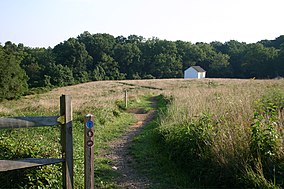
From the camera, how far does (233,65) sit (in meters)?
82.9

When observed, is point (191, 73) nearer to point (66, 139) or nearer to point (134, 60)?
point (134, 60)

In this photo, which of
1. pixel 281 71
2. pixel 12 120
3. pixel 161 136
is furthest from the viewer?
pixel 281 71

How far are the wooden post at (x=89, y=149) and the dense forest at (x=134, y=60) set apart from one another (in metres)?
57.7

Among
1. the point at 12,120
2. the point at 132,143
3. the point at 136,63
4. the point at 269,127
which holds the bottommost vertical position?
the point at 132,143

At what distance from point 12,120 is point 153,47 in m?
94.0

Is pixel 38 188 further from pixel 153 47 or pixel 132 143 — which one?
pixel 153 47

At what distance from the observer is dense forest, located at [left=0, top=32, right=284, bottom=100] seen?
6631 centimetres

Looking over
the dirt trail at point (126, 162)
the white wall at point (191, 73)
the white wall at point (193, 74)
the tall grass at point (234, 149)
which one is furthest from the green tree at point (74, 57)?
the tall grass at point (234, 149)

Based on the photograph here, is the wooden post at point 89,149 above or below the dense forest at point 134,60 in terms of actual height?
below

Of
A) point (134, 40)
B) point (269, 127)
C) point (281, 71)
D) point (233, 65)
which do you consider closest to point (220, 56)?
point (233, 65)

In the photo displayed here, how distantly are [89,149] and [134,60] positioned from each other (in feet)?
273

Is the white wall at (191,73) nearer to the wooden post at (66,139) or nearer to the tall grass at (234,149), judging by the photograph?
the tall grass at (234,149)

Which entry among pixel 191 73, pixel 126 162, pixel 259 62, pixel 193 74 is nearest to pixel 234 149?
pixel 126 162

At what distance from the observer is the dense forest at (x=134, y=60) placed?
66.3 meters
